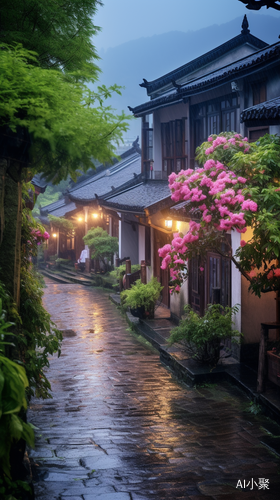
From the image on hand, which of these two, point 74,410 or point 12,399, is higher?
point 12,399

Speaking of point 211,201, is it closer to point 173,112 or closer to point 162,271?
point 162,271

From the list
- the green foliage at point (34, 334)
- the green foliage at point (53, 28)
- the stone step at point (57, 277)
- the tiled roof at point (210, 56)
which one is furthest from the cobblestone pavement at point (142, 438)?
the stone step at point (57, 277)

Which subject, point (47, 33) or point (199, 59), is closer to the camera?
point (47, 33)

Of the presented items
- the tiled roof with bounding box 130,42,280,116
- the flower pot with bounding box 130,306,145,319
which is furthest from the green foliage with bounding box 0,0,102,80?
the flower pot with bounding box 130,306,145,319

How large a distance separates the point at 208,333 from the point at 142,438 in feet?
10.8

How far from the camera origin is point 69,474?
623 centimetres

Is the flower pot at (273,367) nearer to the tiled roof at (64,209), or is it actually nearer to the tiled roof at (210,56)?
the tiled roof at (210,56)

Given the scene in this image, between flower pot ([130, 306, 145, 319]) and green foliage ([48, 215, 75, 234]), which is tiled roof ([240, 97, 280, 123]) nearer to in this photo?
flower pot ([130, 306, 145, 319])

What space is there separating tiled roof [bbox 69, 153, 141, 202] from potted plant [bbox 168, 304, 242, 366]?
21.5 m

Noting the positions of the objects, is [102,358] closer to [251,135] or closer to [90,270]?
[251,135]

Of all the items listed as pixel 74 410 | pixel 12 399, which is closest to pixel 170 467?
pixel 74 410

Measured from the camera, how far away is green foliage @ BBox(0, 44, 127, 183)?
13.5 ft

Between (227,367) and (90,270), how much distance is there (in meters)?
22.4

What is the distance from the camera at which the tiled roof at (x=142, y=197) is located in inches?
701
